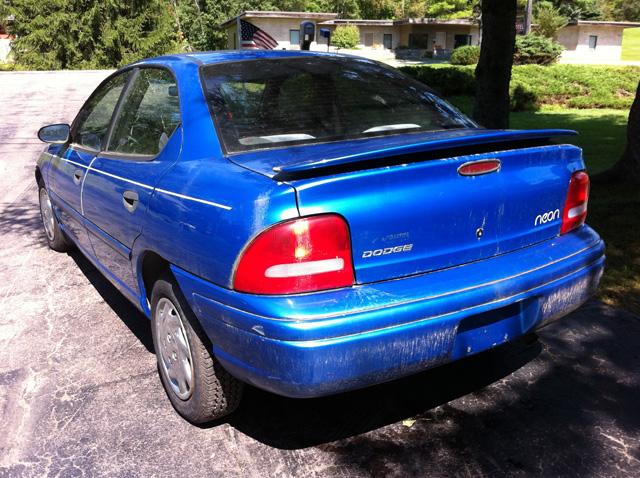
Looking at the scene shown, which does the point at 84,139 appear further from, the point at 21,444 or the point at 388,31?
the point at 388,31

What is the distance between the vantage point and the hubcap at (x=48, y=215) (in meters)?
5.53

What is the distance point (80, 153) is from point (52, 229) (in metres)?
1.75

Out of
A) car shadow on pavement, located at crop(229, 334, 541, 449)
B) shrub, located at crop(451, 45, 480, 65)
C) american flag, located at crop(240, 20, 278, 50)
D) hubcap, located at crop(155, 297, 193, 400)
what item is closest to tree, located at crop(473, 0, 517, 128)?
car shadow on pavement, located at crop(229, 334, 541, 449)

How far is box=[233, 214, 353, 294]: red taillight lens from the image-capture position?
2.24 metres

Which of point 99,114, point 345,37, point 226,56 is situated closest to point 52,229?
point 99,114

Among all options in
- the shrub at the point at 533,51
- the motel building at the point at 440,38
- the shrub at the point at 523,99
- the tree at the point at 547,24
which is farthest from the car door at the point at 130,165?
the motel building at the point at 440,38

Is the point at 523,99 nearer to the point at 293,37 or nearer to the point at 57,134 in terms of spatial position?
the point at 57,134

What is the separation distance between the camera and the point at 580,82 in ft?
74.4

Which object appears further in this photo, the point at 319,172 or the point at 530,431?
the point at 530,431

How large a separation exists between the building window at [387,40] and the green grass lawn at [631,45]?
73.0 ft

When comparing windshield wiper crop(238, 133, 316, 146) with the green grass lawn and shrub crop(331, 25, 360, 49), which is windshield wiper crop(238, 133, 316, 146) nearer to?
shrub crop(331, 25, 360, 49)

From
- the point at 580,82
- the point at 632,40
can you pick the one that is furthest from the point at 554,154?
the point at 632,40

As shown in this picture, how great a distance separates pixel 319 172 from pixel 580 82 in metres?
23.3

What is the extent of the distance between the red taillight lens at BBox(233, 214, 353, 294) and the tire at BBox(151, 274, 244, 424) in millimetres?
560
